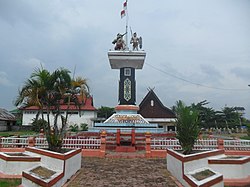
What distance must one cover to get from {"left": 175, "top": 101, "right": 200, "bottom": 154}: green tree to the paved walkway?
3.80ft

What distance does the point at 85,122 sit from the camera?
3691cm

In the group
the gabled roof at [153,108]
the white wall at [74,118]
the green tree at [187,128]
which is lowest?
the green tree at [187,128]

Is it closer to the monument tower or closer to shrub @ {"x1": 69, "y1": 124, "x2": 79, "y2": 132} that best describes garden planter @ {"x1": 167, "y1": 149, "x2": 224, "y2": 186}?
the monument tower

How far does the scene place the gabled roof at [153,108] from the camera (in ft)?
104

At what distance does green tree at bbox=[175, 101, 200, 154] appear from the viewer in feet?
23.3

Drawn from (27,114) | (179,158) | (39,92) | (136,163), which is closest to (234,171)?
(179,158)

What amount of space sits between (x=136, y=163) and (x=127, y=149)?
270 cm

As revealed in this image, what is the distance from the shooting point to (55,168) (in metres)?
6.14

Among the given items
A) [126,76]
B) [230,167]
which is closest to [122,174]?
[230,167]

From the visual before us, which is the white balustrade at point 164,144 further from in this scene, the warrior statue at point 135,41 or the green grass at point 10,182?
the warrior statue at point 135,41

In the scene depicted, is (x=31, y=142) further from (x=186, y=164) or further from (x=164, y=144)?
(x=186, y=164)

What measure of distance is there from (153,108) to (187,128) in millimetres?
24939

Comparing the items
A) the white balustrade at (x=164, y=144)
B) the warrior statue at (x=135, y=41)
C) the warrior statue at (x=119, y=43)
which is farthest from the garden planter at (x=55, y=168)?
the warrior statue at (x=135, y=41)

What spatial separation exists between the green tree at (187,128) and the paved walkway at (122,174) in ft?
3.80
